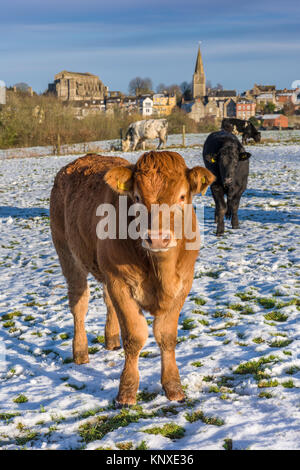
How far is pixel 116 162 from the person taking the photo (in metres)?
4.39

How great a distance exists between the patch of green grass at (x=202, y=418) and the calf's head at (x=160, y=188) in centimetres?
120

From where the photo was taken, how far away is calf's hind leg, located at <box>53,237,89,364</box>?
4.22 m

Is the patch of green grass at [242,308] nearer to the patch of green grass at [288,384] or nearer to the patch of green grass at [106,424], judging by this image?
the patch of green grass at [288,384]

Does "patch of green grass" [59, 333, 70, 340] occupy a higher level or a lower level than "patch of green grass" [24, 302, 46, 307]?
lower

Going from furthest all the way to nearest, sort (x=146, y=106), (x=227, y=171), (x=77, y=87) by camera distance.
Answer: (x=77, y=87), (x=146, y=106), (x=227, y=171)

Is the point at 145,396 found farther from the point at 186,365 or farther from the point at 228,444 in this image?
the point at 228,444

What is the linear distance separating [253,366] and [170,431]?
44.9 inches

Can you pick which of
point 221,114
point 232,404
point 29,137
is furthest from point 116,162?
point 221,114

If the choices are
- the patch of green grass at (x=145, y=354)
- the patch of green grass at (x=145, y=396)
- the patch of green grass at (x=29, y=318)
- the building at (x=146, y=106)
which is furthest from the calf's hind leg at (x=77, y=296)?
the building at (x=146, y=106)

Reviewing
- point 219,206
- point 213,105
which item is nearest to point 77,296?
point 219,206

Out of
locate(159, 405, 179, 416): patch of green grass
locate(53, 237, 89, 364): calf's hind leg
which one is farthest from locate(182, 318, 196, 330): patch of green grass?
locate(159, 405, 179, 416): patch of green grass

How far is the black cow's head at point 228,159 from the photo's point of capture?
349 inches

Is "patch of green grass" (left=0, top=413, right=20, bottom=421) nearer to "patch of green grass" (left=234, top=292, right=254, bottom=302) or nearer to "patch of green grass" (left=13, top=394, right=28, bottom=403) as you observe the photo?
"patch of green grass" (left=13, top=394, right=28, bottom=403)

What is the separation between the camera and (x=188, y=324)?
16.0 ft
